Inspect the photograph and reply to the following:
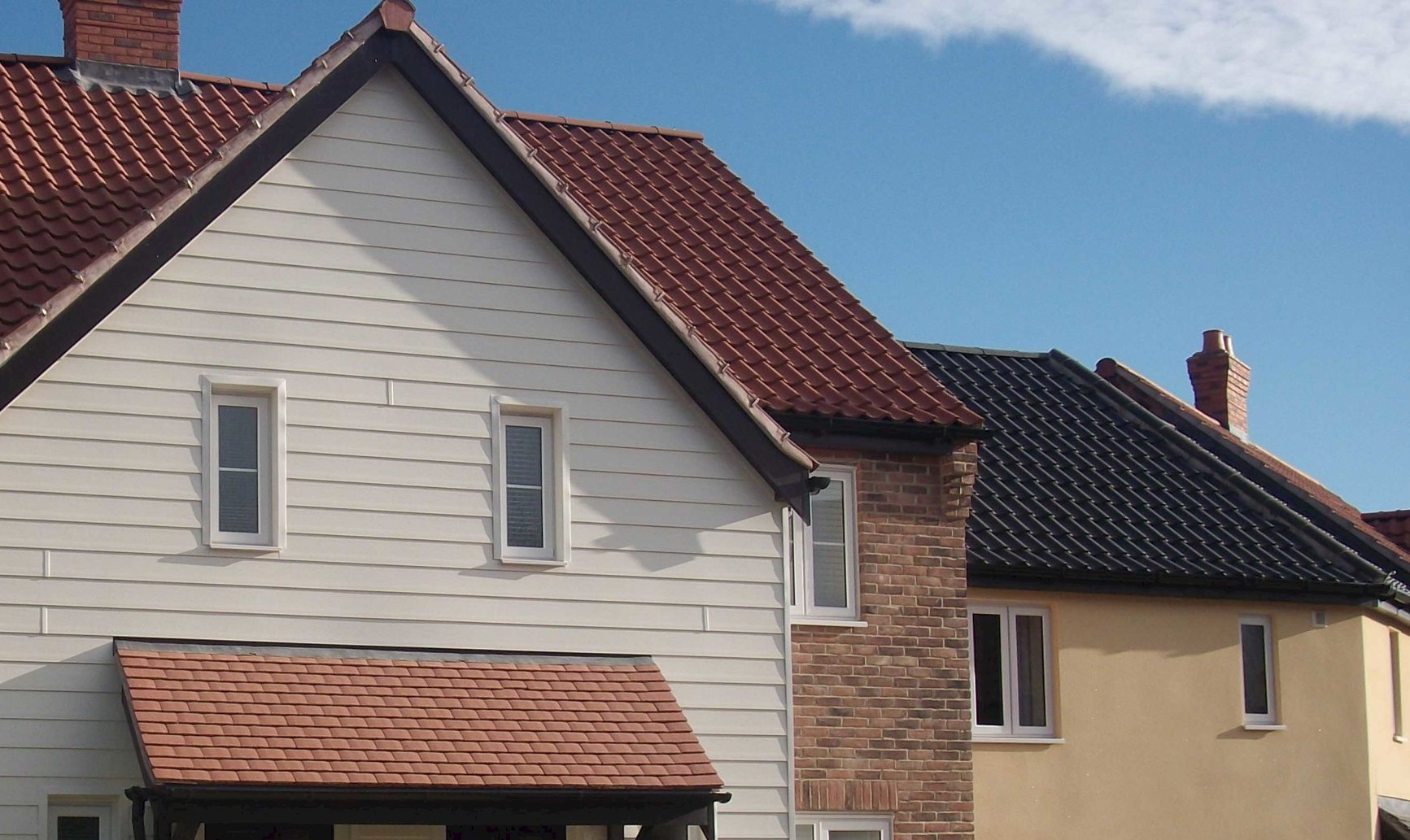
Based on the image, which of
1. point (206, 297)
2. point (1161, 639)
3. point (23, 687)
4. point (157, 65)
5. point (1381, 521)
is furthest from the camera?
point (1381, 521)

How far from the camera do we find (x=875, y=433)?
20141 mm

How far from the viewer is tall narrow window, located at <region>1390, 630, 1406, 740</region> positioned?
27.9m

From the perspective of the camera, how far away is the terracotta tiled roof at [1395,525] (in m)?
35.2

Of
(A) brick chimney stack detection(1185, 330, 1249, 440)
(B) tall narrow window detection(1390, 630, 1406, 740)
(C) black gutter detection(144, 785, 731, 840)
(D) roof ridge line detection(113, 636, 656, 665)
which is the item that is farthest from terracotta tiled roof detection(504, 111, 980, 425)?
(A) brick chimney stack detection(1185, 330, 1249, 440)

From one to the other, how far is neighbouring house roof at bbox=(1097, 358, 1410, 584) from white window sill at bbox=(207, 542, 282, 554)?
15.8 meters

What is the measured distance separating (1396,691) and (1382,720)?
3.53 feet

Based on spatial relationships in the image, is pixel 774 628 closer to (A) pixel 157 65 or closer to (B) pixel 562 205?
(B) pixel 562 205

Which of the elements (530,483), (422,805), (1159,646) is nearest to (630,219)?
(530,483)

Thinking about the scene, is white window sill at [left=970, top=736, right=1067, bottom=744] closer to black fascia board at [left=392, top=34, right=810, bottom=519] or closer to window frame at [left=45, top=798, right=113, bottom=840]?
black fascia board at [left=392, top=34, right=810, bottom=519]

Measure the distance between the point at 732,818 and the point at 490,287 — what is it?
4913 mm

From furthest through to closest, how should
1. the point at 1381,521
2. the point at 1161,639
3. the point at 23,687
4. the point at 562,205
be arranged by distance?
1. the point at 1381,521
2. the point at 1161,639
3. the point at 562,205
4. the point at 23,687

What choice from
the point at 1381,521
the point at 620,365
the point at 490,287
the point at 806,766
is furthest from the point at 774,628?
the point at 1381,521

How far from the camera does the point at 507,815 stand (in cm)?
1620

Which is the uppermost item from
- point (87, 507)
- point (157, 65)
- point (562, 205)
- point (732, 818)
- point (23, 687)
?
point (157, 65)
